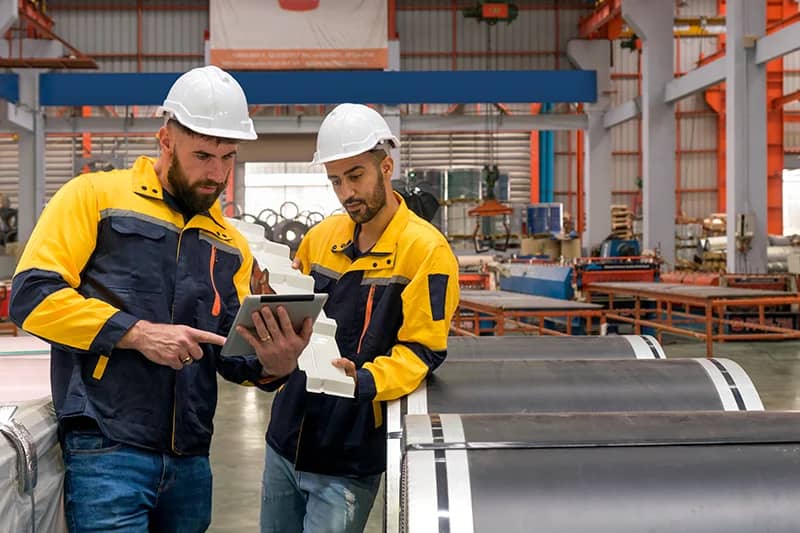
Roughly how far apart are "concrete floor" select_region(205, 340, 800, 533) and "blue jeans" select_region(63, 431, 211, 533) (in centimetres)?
255

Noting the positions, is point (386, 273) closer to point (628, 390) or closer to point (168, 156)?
point (168, 156)

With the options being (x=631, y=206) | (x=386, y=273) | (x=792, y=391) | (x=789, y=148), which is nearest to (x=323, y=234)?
(x=386, y=273)

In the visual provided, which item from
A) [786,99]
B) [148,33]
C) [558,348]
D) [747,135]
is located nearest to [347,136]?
[558,348]

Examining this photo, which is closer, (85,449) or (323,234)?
(85,449)

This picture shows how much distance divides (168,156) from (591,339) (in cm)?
230

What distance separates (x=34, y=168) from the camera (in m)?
18.1

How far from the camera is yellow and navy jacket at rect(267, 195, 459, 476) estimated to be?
2592 millimetres

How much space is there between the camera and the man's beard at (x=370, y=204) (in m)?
2.69

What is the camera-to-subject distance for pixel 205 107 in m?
2.28

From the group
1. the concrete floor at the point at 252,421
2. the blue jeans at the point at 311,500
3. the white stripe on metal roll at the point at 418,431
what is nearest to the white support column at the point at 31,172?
the concrete floor at the point at 252,421

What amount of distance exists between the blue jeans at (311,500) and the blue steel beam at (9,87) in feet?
47.8

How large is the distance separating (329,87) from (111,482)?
14.1 m

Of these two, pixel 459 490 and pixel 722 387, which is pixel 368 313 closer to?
pixel 459 490

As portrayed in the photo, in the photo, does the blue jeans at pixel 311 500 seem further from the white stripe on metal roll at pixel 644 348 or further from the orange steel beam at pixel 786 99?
the orange steel beam at pixel 786 99
